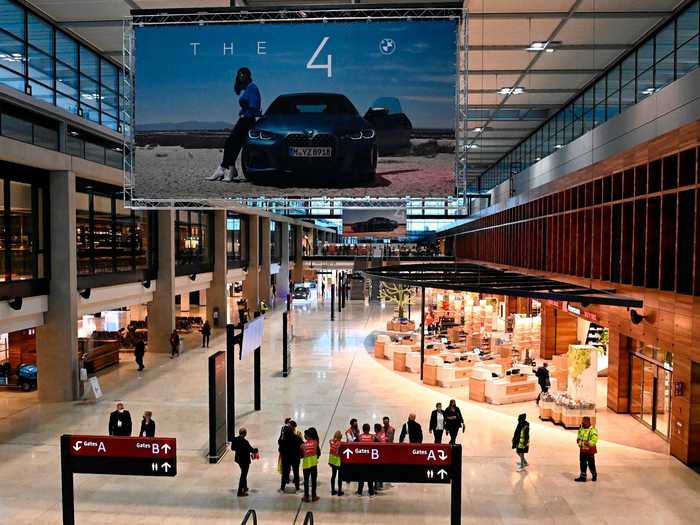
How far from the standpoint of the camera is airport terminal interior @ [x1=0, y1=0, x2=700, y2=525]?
359 inches

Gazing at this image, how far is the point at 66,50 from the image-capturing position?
1795 centimetres

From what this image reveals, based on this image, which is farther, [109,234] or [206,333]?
[206,333]

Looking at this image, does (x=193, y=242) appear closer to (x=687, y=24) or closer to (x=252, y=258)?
(x=252, y=258)

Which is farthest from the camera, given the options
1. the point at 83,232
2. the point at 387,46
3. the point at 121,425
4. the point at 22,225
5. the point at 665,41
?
the point at 83,232

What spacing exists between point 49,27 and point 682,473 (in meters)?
18.8

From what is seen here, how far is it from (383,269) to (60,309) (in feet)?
40.1

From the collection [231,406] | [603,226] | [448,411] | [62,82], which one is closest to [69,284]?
[62,82]

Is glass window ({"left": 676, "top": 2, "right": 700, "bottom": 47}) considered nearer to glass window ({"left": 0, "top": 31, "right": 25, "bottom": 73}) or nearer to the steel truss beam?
the steel truss beam

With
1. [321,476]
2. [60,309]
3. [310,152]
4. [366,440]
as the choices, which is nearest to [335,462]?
[366,440]

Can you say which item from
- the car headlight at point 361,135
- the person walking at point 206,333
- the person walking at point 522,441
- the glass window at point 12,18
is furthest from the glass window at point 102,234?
the person walking at point 522,441

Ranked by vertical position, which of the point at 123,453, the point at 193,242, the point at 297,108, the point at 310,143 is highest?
the point at 297,108

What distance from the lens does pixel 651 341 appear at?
1345 cm

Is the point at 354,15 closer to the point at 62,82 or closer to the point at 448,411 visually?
the point at 448,411

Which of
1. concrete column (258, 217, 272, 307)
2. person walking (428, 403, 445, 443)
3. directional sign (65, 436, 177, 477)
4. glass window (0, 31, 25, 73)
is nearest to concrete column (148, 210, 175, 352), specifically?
glass window (0, 31, 25, 73)
